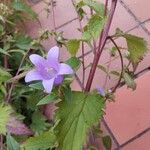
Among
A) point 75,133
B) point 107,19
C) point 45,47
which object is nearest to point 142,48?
point 107,19

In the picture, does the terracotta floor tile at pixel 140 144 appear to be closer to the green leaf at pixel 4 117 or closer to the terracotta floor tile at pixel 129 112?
the terracotta floor tile at pixel 129 112

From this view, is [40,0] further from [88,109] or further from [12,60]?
[88,109]

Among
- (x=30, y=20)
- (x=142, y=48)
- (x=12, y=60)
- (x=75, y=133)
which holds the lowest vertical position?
(x=75, y=133)

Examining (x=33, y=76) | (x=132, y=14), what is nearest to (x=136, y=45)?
(x=33, y=76)

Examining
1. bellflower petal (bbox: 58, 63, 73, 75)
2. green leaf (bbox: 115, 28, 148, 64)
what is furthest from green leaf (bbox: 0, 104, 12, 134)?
green leaf (bbox: 115, 28, 148, 64)

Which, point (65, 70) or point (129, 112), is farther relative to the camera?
point (129, 112)

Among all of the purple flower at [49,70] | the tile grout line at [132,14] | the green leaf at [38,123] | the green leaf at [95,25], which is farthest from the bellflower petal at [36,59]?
the tile grout line at [132,14]

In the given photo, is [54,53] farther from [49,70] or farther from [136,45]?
[136,45]

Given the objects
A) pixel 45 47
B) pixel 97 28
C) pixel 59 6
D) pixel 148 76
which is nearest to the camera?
pixel 97 28
